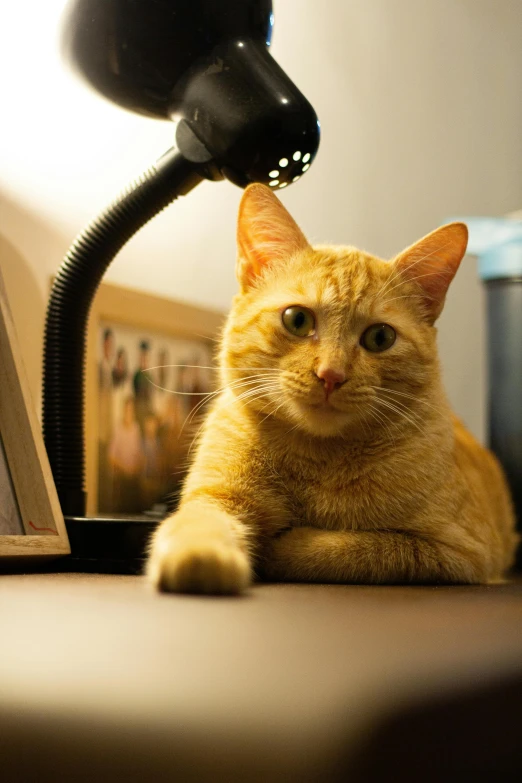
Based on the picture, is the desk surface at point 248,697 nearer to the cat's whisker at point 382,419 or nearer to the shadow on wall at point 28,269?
the cat's whisker at point 382,419

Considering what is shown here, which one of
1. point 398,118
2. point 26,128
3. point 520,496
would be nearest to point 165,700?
point 26,128

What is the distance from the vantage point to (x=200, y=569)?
72 cm

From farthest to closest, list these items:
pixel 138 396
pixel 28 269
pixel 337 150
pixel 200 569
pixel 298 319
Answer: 1. pixel 337 150
2. pixel 138 396
3. pixel 28 269
4. pixel 298 319
5. pixel 200 569

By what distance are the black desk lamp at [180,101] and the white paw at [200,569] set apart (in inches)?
13.6

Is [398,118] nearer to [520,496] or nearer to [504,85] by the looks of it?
[504,85]

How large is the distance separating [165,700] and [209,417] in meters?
0.83

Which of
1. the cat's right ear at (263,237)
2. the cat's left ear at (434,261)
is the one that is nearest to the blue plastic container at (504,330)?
the cat's left ear at (434,261)

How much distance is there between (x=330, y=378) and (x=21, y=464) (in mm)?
443

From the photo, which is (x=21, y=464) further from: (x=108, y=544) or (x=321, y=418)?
(x=321, y=418)

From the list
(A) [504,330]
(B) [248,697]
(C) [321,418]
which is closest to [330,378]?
(C) [321,418]

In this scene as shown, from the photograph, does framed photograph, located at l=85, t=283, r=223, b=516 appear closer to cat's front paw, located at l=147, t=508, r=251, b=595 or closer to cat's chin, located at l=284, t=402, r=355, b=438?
cat's chin, located at l=284, t=402, r=355, b=438

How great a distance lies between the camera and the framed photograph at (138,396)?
5.11 ft

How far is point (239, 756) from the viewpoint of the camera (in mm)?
382

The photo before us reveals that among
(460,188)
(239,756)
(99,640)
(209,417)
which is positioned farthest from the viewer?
(460,188)
